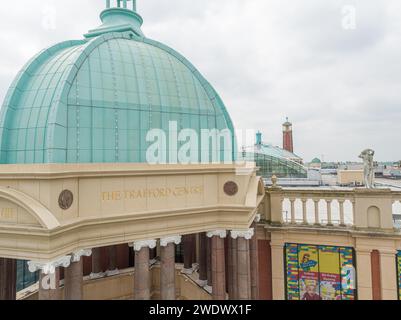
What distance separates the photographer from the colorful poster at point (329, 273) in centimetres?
1804

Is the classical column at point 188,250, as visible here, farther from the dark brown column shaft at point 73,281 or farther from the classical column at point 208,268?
the dark brown column shaft at point 73,281

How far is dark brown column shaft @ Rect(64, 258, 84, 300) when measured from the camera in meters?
10.9

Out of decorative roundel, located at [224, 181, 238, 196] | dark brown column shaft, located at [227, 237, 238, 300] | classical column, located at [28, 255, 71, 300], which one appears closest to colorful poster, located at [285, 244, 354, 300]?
dark brown column shaft, located at [227, 237, 238, 300]

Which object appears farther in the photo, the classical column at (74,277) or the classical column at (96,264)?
the classical column at (96,264)

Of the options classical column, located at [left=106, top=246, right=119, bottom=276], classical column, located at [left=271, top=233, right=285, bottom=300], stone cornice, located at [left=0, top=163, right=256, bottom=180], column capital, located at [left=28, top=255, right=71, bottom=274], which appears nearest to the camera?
column capital, located at [left=28, top=255, right=71, bottom=274]

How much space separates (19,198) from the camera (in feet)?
32.5

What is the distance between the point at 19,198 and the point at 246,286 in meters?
10.7

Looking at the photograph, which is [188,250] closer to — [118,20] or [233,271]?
[233,271]

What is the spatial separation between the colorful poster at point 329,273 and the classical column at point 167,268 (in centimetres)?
1095

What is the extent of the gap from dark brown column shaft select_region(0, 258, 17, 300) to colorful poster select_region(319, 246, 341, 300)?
59.0 ft

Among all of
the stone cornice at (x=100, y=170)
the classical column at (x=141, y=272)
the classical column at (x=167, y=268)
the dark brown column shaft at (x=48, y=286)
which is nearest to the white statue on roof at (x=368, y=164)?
the stone cornice at (x=100, y=170)

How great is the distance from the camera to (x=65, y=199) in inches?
408

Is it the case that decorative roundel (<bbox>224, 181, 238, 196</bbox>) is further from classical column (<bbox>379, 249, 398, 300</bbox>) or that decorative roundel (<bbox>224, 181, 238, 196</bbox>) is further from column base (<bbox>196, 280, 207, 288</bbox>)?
classical column (<bbox>379, 249, 398, 300</bbox>)

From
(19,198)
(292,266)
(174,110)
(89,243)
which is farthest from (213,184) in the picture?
(292,266)
